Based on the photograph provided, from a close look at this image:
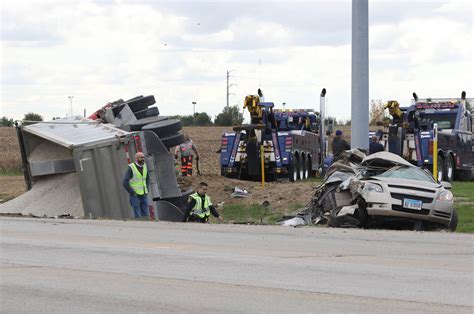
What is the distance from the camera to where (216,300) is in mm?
8422

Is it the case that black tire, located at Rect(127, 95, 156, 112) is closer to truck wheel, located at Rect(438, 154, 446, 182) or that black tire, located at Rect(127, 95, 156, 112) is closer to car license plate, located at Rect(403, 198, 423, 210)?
car license plate, located at Rect(403, 198, 423, 210)

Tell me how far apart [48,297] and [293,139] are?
2290 cm

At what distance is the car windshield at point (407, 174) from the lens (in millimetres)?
16469

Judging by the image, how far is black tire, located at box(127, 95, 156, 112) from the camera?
919 inches

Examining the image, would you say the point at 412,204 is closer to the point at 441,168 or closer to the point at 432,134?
the point at 432,134

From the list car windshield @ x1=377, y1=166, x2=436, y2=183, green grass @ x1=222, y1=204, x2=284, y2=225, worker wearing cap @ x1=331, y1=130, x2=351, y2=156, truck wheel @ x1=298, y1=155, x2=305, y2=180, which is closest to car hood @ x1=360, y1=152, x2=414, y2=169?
car windshield @ x1=377, y1=166, x2=436, y2=183

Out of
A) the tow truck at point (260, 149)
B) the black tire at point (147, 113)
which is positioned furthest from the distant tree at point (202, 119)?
the black tire at point (147, 113)

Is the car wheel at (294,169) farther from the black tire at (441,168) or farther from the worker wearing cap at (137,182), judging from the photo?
the worker wearing cap at (137,182)

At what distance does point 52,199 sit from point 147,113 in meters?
4.40

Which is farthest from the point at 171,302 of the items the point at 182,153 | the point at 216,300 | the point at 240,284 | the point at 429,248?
the point at 182,153

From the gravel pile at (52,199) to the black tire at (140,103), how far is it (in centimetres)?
382

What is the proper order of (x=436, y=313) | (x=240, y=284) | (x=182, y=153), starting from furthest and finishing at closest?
(x=182, y=153) → (x=240, y=284) → (x=436, y=313)

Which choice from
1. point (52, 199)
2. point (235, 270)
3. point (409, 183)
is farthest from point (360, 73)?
point (235, 270)

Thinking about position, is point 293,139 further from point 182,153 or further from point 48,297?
point 48,297
